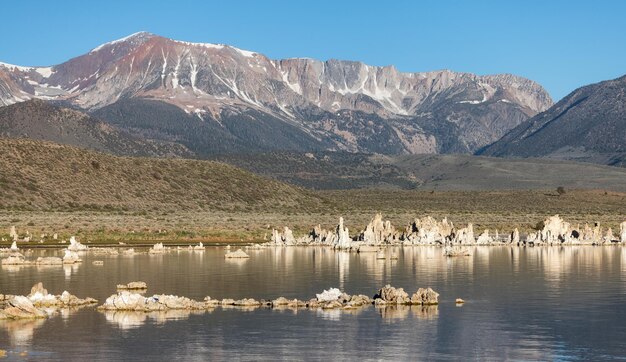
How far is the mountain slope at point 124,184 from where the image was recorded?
5595 inches

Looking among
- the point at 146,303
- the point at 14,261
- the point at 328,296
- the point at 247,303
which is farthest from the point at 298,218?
the point at 146,303

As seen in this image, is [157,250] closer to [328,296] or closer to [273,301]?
[273,301]

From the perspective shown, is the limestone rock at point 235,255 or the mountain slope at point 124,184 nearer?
the limestone rock at point 235,255

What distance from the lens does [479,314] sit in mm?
42125

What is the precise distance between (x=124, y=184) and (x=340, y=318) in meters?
121

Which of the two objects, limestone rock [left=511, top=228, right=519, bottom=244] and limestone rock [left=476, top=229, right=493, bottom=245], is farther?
limestone rock [left=511, top=228, right=519, bottom=244]

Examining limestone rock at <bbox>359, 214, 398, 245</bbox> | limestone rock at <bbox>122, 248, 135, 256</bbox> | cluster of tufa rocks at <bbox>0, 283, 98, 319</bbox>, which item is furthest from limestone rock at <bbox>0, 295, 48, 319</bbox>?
limestone rock at <bbox>359, 214, 398, 245</bbox>

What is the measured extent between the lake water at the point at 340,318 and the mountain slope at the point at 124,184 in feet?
258

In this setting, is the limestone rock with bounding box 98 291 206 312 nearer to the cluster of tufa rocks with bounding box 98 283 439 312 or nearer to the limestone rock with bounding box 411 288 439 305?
the cluster of tufa rocks with bounding box 98 283 439 312

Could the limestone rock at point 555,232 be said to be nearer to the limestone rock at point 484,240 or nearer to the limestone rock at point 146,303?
the limestone rock at point 484,240

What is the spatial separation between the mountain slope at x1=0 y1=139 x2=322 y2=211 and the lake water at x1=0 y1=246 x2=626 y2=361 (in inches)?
3094

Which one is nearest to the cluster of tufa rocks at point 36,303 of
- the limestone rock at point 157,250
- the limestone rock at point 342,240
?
the limestone rock at point 157,250

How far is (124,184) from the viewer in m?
157

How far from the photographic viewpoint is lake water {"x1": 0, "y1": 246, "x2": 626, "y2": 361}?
3341cm
